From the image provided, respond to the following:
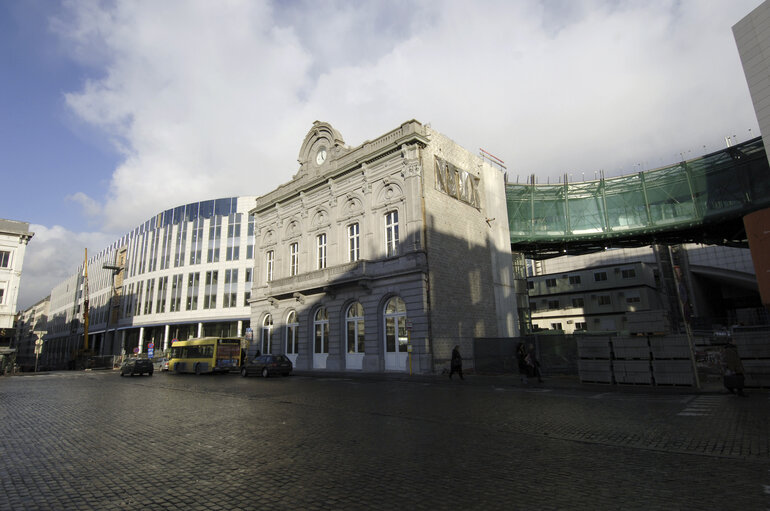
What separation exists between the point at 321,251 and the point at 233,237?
108 ft

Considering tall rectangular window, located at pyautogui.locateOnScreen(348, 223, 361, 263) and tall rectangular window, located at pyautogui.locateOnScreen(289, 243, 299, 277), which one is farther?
tall rectangular window, located at pyautogui.locateOnScreen(289, 243, 299, 277)

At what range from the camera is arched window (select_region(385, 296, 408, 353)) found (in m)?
25.9

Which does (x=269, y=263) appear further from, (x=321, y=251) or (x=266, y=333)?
(x=321, y=251)

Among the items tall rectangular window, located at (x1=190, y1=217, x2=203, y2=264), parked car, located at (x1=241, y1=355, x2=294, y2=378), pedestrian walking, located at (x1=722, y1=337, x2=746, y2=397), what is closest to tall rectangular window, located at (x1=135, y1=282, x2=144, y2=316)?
tall rectangular window, located at (x1=190, y1=217, x2=203, y2=264)

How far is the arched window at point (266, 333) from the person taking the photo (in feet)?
116

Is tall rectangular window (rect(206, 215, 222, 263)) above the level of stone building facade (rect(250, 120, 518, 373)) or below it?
above

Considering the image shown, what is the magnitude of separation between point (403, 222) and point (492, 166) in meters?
12.6

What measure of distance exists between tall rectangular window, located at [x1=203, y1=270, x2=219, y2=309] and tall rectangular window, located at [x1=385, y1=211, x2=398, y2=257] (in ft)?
129

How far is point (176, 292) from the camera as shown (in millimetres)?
60562

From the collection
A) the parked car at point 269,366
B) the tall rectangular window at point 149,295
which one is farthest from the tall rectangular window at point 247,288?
the parked car at point 269,366

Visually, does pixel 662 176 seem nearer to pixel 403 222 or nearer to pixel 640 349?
pixel 403 222

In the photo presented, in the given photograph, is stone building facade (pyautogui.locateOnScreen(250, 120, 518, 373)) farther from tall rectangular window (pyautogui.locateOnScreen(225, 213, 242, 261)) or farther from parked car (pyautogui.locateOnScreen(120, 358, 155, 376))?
tall rectangular window (pyautogui.locateOnScreen(225, 213, 242, 261))

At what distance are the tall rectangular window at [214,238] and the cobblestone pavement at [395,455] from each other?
4965 centimetres

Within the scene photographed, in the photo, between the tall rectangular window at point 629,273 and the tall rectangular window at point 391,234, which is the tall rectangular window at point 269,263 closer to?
the tall rectangular window at point 391,234
